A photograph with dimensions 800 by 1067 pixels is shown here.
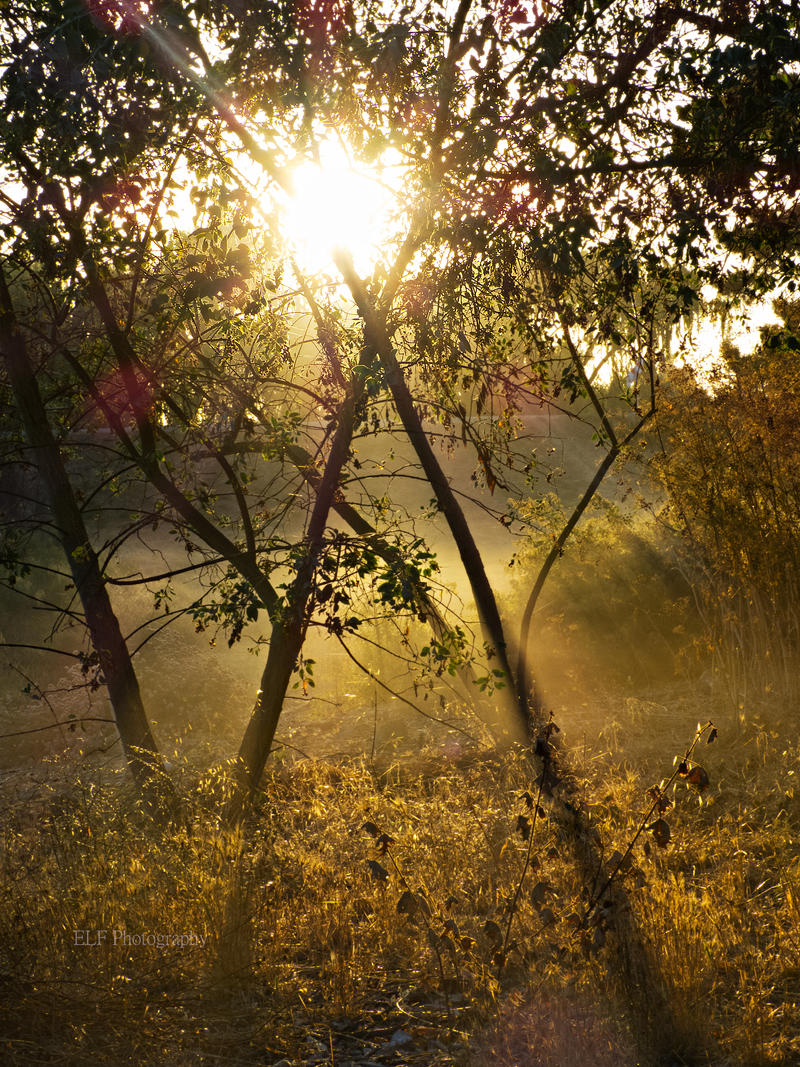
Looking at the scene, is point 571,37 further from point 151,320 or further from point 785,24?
point 151,320

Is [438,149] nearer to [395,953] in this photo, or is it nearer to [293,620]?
[293,620]

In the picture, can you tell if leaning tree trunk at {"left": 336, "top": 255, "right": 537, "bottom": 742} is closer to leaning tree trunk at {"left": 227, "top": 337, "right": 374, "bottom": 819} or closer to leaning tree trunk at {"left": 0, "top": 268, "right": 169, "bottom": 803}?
leaning tree trunk at {"left": 227, "top": 337, "right": 374, "bottom": 819}

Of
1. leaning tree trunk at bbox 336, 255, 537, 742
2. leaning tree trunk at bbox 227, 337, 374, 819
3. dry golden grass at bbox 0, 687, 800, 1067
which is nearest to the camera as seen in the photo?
dry golden grass at bbox 0, 687, 800, 1067

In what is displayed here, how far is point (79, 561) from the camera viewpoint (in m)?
6.04

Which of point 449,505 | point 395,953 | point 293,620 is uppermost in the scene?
point 449,505

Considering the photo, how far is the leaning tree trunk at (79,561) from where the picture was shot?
612 centimetres

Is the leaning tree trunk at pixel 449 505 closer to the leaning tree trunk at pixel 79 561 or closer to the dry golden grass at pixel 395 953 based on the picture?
the dry golden grass at pixel 395 953

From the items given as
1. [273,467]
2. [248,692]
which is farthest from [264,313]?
[273,467]

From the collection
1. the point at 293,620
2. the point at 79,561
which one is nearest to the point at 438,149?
the point at 293,620

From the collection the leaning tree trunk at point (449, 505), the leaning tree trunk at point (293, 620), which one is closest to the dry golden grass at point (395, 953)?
the leaning tree trunk at point (293, 620)

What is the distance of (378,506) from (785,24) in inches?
139

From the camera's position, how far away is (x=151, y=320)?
7684mm

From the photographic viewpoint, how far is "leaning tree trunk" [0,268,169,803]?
20.1 feet

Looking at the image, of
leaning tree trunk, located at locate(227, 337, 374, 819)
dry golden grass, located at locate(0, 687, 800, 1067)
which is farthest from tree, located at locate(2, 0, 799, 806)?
dry golden grass, located at locate(0, 687, 800, 1067)
